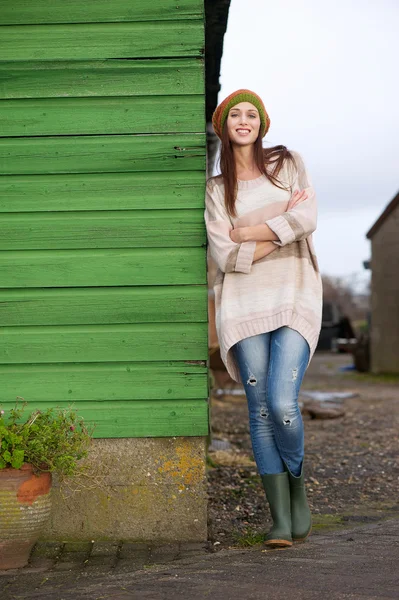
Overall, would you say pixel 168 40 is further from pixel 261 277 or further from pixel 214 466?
pixel 214 466

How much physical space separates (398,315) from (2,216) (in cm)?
1720

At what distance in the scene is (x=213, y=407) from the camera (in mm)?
11625

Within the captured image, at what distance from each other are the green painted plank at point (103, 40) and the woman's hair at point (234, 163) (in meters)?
0.49

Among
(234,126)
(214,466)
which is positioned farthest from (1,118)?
(214,466)

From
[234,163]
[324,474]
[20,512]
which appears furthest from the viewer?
[324,474]

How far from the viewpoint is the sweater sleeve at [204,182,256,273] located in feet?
13.1

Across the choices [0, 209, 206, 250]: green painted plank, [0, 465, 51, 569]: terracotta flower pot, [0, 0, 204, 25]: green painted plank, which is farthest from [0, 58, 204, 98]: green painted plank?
[0, 465, 51, 569]: terracotta flower pot

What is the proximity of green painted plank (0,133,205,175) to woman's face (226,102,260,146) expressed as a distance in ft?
0.62

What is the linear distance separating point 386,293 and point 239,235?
1741 cm

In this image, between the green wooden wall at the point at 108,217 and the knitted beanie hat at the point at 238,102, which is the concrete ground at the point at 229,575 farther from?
the knitted beanie hat at the point at 238,102

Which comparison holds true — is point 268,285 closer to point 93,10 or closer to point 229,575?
point 229,575

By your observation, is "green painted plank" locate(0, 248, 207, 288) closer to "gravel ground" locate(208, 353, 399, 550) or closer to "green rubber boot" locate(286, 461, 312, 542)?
"green rubber boot" locate(286, 461, 312, 542)

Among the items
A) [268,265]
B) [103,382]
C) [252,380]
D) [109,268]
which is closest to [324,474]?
[252,380]

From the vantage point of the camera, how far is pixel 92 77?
4262 mm
